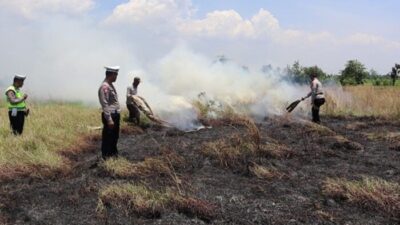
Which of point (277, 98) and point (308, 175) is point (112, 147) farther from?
point (277, 98)

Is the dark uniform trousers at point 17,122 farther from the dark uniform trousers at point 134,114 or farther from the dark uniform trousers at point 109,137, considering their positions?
the dark uniform trousers at point 134,114

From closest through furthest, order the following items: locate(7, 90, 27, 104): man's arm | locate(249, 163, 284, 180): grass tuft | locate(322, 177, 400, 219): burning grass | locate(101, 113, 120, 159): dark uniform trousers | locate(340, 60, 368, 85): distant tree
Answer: locate(322, 177, 400, 219): burning grass, locate(249, 163, 284, 180): grass tuft, locate(101, 113, 120, 159): dark uniform trousers, locate(7, 90, 27, 104): man's arm, locate(340, 60, 368, 85): distant tree

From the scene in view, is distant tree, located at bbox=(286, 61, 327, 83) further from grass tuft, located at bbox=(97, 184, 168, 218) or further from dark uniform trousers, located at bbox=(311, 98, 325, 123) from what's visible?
grass tuft, located at bbox=(97, 184, 168, 218)

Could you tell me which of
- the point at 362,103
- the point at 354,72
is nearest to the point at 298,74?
the point at 362,103

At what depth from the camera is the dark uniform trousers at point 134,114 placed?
44.2ft

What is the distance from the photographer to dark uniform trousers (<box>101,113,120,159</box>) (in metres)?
8.15

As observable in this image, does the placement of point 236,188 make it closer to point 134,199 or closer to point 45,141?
point 134,199

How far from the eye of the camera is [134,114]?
Answer: 1363 cm

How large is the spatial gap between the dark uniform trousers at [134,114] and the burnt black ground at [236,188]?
2481 millimetres

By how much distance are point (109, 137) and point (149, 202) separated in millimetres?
2593

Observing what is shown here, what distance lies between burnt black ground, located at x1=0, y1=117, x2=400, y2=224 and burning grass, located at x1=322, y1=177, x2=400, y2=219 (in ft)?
0.41

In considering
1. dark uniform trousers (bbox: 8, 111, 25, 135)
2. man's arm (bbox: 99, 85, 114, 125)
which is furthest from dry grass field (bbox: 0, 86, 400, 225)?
man's arm (bbox: 99, 85, 114, 125)

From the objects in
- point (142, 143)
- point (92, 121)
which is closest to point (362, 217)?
point (142, 143)

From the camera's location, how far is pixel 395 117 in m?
16.0
